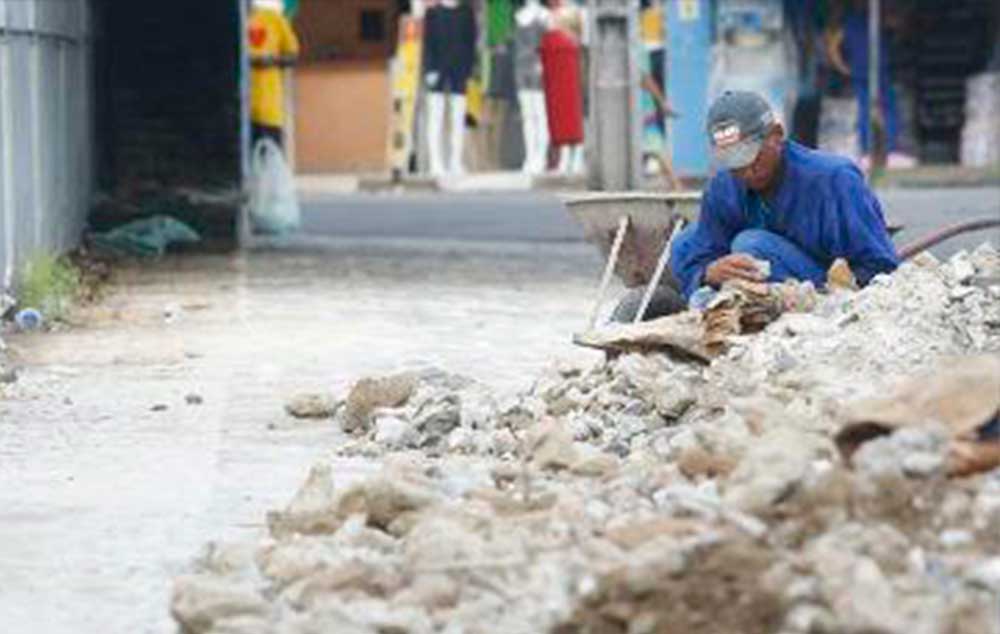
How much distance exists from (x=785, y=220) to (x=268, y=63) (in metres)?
14.1

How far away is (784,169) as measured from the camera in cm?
1112

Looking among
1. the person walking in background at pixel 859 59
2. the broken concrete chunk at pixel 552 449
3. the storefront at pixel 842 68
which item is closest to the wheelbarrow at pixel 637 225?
the broken concrete chunk at pixel 552 449

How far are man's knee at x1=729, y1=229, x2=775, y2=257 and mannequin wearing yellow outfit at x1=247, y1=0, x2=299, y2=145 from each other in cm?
1372

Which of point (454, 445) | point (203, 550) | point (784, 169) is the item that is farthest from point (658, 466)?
point (784, 169)

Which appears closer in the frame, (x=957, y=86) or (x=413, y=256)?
(x=413, y=256)

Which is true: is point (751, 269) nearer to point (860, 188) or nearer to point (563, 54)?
point (860, 188)

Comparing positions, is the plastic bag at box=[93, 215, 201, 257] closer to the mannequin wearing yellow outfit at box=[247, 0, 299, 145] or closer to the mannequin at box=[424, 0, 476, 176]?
the mannequin wearing yellow outfit at box=[247, 0, 299, 145]

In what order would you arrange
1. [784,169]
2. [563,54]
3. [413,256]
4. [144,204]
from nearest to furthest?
[784,169], [413,256], [144,204], [563,54]

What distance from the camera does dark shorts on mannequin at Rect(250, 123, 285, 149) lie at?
24.6m

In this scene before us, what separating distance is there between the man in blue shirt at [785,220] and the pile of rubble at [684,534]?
1.54 meters

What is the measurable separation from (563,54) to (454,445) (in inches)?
834

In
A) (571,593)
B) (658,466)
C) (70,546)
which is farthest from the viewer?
(70,546)

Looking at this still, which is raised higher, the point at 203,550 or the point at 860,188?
the point at 860,188

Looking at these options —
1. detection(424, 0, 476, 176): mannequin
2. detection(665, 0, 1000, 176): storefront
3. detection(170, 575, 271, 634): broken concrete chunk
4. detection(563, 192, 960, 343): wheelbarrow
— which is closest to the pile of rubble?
detection(170, 575, 271, 634): broken concrete chunk
